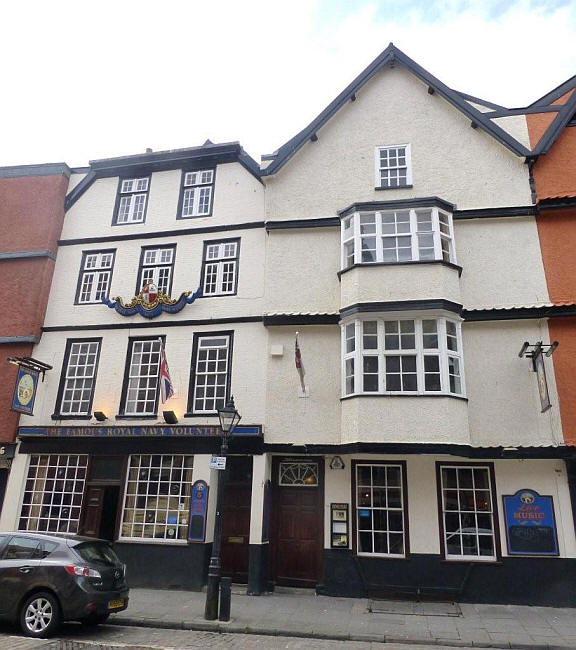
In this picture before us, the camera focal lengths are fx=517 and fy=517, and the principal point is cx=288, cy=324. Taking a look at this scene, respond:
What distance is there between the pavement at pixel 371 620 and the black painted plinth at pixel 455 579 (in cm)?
25

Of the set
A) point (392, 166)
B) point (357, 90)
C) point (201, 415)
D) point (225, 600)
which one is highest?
point (357, 90)

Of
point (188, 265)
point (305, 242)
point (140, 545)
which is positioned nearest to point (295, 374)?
point (305, 242)

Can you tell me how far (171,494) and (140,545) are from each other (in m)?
1.49

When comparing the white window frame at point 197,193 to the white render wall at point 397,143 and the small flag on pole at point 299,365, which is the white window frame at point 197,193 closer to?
the white render wall at point 397,143

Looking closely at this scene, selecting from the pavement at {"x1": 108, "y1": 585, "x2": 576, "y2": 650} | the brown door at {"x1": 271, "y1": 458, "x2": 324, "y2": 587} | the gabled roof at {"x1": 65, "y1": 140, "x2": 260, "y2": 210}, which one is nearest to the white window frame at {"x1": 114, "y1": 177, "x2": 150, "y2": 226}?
the gabled roof at {"x1": 65, "y1": 140, "x2": 260, "y2": 210}

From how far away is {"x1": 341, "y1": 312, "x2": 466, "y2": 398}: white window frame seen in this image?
12.7m

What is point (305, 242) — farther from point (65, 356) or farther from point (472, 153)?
point (65, 356)

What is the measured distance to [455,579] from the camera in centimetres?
1215

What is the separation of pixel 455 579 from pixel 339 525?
2935mm

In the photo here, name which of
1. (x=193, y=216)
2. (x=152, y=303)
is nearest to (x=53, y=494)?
(x=152, y=303)

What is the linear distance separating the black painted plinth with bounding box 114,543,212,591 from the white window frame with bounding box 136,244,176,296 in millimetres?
7504

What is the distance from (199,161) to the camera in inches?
688

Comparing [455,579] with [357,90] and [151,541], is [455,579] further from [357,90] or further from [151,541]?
[357,90]

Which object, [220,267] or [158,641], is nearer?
[158,641]
